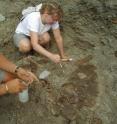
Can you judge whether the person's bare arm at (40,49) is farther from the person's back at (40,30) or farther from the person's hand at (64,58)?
the person's hand at (64,58)

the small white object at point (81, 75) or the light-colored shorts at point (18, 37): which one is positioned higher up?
the light-colored shorts at point (18, 37)

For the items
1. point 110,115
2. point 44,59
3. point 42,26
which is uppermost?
point 42,26

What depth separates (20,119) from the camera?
294 cm

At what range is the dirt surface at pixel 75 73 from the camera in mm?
2938

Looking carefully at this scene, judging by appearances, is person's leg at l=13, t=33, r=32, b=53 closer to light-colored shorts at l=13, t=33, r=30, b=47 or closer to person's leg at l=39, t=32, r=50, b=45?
light-colored shorts at l=13, t=33, r=30, b=47

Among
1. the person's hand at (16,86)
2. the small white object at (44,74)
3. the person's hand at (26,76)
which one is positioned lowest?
the small white object at (44,74)

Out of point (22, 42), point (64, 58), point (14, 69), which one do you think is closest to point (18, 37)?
point (22, 42)

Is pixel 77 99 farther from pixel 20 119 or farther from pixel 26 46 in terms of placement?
pixel 26 46

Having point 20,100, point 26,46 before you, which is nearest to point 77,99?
point 20,100

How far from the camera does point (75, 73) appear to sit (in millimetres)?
3193

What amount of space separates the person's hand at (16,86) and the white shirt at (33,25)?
81 centimetres

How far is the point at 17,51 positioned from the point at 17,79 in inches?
38.0

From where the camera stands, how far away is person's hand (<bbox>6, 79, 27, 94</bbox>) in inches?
102

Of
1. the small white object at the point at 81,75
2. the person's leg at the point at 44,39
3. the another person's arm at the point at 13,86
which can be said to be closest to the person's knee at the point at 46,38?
the person's leg at the point at 44,39
